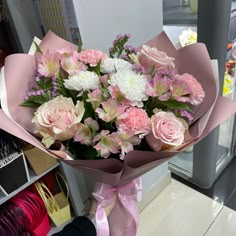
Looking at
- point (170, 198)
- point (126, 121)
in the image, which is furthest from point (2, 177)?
point (170, 198)

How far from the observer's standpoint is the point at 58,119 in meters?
0.42

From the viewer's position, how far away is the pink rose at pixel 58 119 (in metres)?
0.42

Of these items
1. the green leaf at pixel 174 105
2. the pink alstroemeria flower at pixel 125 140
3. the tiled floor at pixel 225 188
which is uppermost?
the green leaf at pixel 174 105

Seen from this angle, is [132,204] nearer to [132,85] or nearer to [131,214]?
[131,214]

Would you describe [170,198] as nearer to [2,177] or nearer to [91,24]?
[2,177]

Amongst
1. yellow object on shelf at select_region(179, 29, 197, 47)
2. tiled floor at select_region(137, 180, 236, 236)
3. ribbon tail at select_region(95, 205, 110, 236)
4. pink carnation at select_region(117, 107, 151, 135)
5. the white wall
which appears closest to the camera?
pink carnation at select_region(117, 107, 151, 135)

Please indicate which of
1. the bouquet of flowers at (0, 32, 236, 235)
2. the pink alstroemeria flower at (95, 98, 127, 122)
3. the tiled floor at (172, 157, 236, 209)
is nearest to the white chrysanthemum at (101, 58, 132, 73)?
the bouquet of flowers at (0, 32, 236, 235)

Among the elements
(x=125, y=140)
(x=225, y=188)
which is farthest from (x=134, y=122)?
(x=225, y=188)

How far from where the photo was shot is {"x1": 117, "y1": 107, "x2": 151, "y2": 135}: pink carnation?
1.35ft

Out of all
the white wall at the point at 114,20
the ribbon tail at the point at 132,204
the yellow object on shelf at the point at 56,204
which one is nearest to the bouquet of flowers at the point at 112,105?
the ribbon tail at the point at 132,204

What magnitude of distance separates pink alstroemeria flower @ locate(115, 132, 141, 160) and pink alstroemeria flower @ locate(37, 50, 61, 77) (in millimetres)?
198

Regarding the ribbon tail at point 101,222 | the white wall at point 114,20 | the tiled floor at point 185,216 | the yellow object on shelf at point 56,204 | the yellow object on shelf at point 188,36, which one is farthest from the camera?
the yellow object on shelf at point 188,36

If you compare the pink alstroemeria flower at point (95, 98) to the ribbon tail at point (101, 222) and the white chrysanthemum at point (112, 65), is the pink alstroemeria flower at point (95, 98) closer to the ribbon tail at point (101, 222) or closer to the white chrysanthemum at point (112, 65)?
the white chrysanthemum at point (112, 65)

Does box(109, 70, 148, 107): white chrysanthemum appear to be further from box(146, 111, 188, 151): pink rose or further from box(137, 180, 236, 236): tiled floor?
box(137, 180, 236, 236): tiled floor
